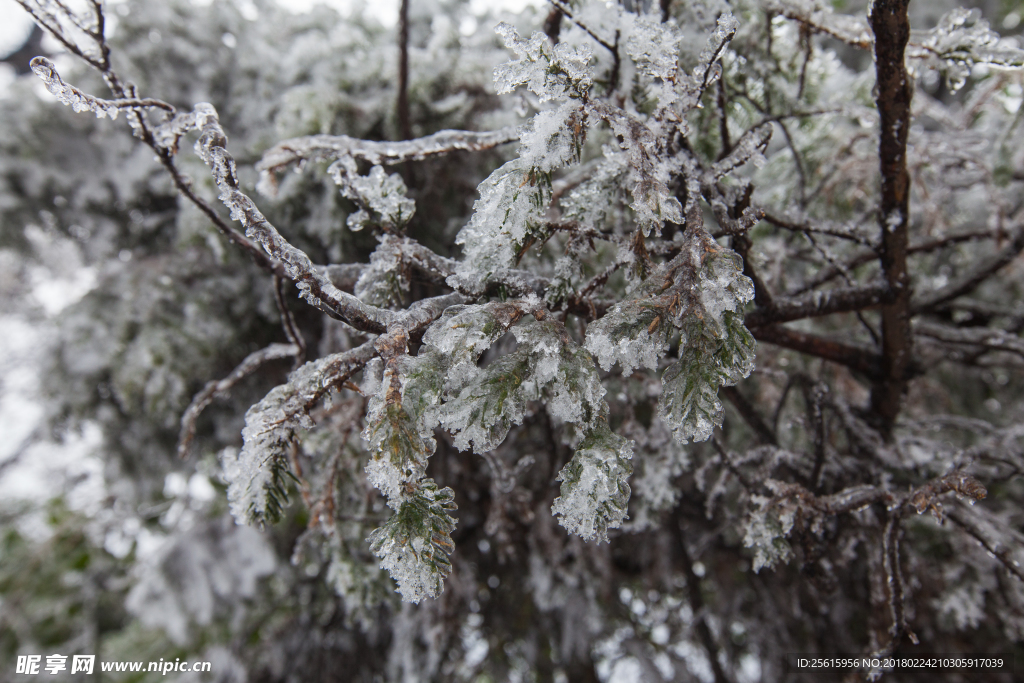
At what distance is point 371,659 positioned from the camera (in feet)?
6.77

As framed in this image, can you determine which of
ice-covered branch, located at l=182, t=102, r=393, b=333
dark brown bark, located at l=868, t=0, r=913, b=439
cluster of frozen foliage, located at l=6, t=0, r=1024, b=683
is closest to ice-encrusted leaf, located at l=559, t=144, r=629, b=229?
cluster of frozen foliage, located at l=6, t=0, r=1024, b=683

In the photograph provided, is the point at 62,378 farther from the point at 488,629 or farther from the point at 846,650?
the point at 846,650

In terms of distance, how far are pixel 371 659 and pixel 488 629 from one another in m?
0.50

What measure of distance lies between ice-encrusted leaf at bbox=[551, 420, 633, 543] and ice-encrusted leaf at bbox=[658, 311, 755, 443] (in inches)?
3.4

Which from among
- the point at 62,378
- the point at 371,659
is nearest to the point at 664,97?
the point at 62,378

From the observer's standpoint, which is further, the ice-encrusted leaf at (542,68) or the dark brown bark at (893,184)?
the dark brown bark at (893,184)

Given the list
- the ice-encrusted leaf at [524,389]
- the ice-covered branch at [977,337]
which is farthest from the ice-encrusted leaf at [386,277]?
the ice-covered branch at [977,337]

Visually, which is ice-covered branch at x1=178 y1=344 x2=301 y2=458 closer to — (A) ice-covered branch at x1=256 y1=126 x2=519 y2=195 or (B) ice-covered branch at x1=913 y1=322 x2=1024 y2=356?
(A) ice-covered branch at x1=256 y1=126 x2=519 y2=195

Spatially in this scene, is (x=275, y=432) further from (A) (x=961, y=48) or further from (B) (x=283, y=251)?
(A) (x=961, y=48)

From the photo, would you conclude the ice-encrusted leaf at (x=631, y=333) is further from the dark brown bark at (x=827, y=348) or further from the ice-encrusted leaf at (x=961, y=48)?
the ice-encrusted leaf at (x=961, y=48)

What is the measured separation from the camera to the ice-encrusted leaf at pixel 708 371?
58cm

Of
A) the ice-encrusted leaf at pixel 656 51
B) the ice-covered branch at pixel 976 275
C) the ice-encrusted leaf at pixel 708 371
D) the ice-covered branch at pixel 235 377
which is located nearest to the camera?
the ice-encrusted leaf at pixel 708 371

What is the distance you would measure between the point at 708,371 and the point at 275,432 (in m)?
0.55

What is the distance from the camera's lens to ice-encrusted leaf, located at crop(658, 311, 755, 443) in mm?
585
